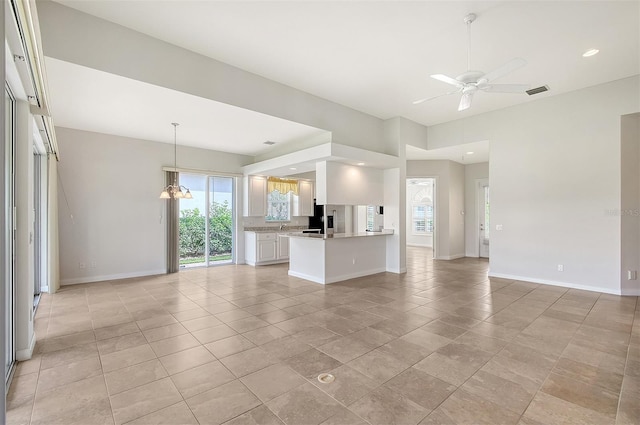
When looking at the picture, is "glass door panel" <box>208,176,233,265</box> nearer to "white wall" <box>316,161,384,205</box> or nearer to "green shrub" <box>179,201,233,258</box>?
"green shrub" <box>179,201,233,258</box>

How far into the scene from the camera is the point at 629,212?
192 inches

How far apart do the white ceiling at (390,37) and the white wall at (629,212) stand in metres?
1.07

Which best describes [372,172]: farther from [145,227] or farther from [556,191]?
[145,227]

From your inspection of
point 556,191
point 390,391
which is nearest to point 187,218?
point 390,391

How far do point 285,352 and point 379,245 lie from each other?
4.21 m

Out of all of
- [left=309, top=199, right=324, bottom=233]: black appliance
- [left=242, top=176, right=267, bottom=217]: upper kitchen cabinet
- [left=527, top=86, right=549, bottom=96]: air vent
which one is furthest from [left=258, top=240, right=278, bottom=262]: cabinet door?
[left=527, top=86, right=549, bottom=96]: air vent

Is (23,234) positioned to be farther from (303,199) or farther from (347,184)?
(303,199)

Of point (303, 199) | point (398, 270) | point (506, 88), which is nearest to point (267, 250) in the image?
point (303, 199)

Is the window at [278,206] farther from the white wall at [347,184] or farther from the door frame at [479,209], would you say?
the door frame at [479,209]

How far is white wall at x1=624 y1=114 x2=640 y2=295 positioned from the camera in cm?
486

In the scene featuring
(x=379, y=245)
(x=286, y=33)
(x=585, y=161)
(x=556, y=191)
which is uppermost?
(x=286, y=33)

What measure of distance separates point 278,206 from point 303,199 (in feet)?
2.50

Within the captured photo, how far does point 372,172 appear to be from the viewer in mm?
6688

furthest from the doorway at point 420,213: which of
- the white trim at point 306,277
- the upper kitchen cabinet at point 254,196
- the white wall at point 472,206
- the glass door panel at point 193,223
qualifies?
the glass door panel at point 193,223
